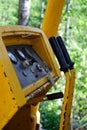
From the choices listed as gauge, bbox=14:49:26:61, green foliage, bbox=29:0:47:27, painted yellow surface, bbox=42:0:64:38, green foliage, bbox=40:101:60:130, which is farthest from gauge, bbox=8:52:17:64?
green foliage, bbox=29:0:47:27

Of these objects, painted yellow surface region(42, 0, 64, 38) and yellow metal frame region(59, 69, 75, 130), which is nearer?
yellow metal frame region(59, 69, 75, 130)

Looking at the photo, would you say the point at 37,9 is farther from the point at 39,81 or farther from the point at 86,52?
the point at 39,81

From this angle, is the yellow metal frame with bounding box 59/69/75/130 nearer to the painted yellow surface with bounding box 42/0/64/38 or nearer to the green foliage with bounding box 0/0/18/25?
the painted yellow surface with bounding box 42/0/64/38

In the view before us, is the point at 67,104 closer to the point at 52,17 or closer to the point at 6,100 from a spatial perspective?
the point at 6,100

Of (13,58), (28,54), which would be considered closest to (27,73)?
(13,58)

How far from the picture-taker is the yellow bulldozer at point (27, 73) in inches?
68.0

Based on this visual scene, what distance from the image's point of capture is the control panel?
205cm

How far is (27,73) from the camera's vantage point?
2.18 metres

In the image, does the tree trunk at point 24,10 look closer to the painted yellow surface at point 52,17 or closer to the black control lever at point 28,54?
the painted yellow surface at point 52,17

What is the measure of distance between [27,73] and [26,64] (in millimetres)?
79

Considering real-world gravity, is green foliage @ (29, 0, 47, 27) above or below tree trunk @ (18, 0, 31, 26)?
below

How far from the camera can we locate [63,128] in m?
2.54

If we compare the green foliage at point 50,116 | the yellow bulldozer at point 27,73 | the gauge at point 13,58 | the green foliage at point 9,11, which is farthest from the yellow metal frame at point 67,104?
the green foliage at point 9,11

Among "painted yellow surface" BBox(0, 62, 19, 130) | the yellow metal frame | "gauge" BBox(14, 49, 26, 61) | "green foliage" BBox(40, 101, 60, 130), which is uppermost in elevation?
"gauge" BBox(14, 49, 26, 61)
